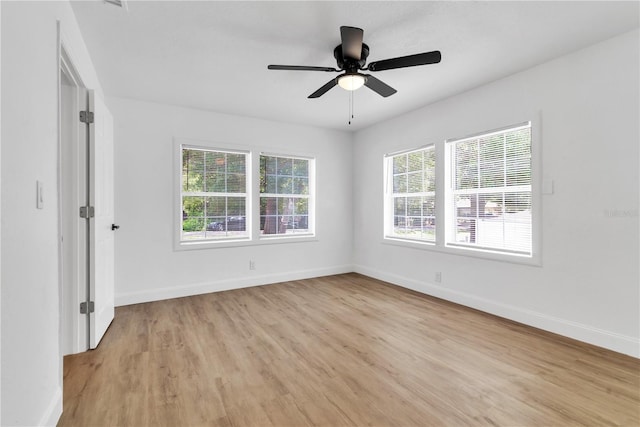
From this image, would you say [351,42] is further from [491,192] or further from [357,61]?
[491,192]

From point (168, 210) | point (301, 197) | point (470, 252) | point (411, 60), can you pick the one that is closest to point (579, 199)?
point (470, 252)

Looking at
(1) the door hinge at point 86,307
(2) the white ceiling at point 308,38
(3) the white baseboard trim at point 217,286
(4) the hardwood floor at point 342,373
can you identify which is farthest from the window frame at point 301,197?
(1) the door hinge at point 86,307

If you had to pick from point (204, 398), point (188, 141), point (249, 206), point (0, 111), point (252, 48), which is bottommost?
point (204, 398)

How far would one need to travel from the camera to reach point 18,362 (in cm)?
126

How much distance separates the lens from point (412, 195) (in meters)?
4.46

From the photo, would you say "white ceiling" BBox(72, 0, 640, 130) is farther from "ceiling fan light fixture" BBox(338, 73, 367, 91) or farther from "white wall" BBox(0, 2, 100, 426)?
"white wall" BBox(0, 2, 100, 426)

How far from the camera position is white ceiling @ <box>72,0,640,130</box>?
6.97ft

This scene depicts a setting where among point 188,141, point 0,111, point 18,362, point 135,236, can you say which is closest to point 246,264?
point 135,236

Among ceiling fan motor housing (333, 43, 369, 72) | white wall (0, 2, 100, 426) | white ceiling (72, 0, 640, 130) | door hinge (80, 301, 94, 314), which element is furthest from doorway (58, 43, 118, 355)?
ceiling fan motor housing (333, 43, 369, 72)

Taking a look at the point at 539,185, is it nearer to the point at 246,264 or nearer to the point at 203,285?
the point at 246,264

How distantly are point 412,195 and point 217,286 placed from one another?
3.12 m

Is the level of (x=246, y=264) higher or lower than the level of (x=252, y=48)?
lower

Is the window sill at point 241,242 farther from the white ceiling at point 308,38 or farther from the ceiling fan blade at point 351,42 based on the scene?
the ceiling fan blade at point 351,42

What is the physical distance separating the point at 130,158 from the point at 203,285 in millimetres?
1900
